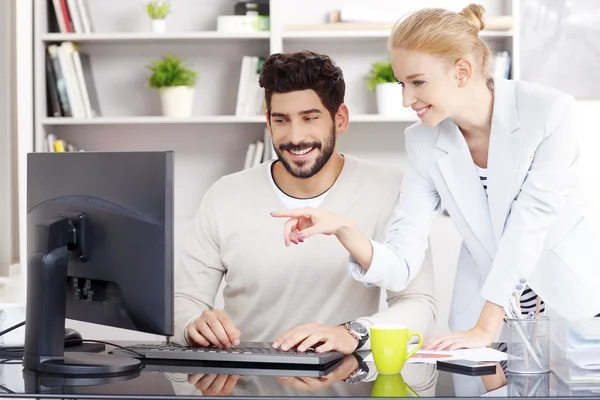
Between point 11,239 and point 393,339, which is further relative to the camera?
point 11,239

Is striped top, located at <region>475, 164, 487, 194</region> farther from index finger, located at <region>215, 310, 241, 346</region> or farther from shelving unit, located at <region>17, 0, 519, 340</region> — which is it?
shelving unit, located at <region>17, 0, 519, 340</region>

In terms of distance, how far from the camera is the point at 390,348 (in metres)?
1.41

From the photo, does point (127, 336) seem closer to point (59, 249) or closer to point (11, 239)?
point (11, 239)

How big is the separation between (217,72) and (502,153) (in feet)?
6.89

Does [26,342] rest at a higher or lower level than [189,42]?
lower

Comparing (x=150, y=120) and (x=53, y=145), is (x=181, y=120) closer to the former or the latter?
(x=150, y=120)

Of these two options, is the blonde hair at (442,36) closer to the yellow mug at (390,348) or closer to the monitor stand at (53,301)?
the yellow mug at (390,348)

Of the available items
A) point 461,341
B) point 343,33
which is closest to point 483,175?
point 461,341

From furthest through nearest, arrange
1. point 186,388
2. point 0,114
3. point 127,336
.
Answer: point 127,336 → point 0,114 → point 186,388

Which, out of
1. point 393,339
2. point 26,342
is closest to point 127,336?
point 26,342

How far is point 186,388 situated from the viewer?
1.33 metres

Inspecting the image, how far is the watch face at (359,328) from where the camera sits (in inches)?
66.1

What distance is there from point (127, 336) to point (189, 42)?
1336 mm

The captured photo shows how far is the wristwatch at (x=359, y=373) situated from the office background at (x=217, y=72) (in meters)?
1.98
